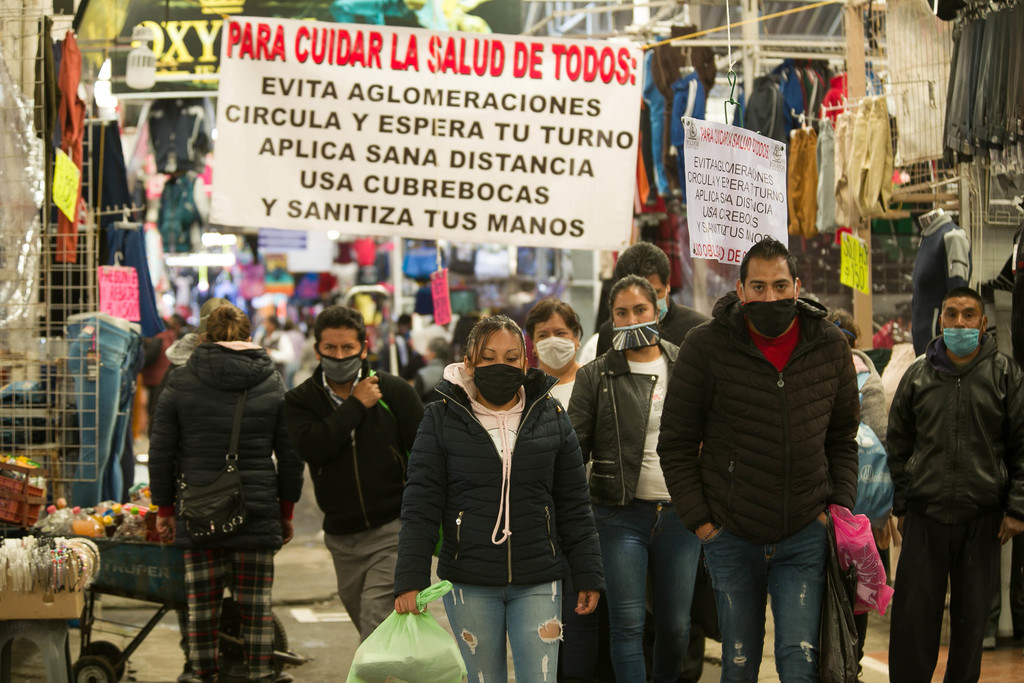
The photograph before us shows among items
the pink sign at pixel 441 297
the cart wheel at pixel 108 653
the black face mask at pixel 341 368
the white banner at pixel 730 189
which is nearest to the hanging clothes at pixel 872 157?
the white banner at pixel 730 189

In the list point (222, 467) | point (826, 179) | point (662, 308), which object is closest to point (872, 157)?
point (826, 179)

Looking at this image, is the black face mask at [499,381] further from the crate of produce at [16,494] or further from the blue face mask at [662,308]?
the crate of produce at [16,494]

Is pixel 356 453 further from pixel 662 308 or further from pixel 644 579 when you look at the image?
pixel 662 308

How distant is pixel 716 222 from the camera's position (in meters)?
5.80

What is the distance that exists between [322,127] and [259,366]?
142cm

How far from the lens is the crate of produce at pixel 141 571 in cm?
656

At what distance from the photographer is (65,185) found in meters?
7.31

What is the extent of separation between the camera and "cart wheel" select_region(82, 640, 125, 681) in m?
6.75

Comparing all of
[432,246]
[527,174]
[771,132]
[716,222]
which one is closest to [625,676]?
[716,222]

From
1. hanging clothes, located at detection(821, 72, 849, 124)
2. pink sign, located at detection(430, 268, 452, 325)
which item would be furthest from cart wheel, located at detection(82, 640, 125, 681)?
hanging clothes, located at detection(821, 72, 849, 124)

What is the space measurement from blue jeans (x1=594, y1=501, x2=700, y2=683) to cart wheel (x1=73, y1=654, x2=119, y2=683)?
2.82m

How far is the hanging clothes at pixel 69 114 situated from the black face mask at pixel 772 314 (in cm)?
485

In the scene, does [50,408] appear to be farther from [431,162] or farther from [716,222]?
[716,222]

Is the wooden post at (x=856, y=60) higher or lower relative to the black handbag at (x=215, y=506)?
higher
